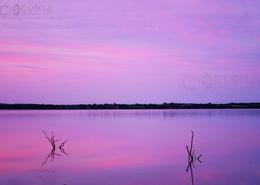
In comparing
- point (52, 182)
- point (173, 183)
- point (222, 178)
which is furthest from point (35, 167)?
point (222, 178)

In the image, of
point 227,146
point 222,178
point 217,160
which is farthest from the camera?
point 227,146

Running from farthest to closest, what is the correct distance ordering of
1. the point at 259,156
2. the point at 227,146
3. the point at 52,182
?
the point at 227,146 < the point at 259,156 < the point at 52,182

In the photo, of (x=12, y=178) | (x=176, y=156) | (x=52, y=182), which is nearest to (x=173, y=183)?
(x=52, y=182)

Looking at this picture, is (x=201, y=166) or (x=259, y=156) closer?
(x=201, y=166)

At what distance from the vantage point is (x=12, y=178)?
1358 cm

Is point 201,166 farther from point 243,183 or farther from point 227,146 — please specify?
point 227,146

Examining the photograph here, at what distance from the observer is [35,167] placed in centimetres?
1620

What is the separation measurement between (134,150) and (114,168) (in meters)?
6.95

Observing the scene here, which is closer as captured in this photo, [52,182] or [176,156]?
[52,182]

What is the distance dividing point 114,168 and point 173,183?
382 centimetres

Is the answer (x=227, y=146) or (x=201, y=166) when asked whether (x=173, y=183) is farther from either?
(x=227, y=146)

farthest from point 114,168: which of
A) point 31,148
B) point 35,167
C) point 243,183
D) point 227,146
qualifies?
point 227,146

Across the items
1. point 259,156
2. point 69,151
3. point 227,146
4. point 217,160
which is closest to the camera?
point 217,160

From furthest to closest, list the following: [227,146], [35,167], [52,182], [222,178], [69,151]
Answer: [227,146] → [69,151] → [35,167] → [222,178] → [52,182]
